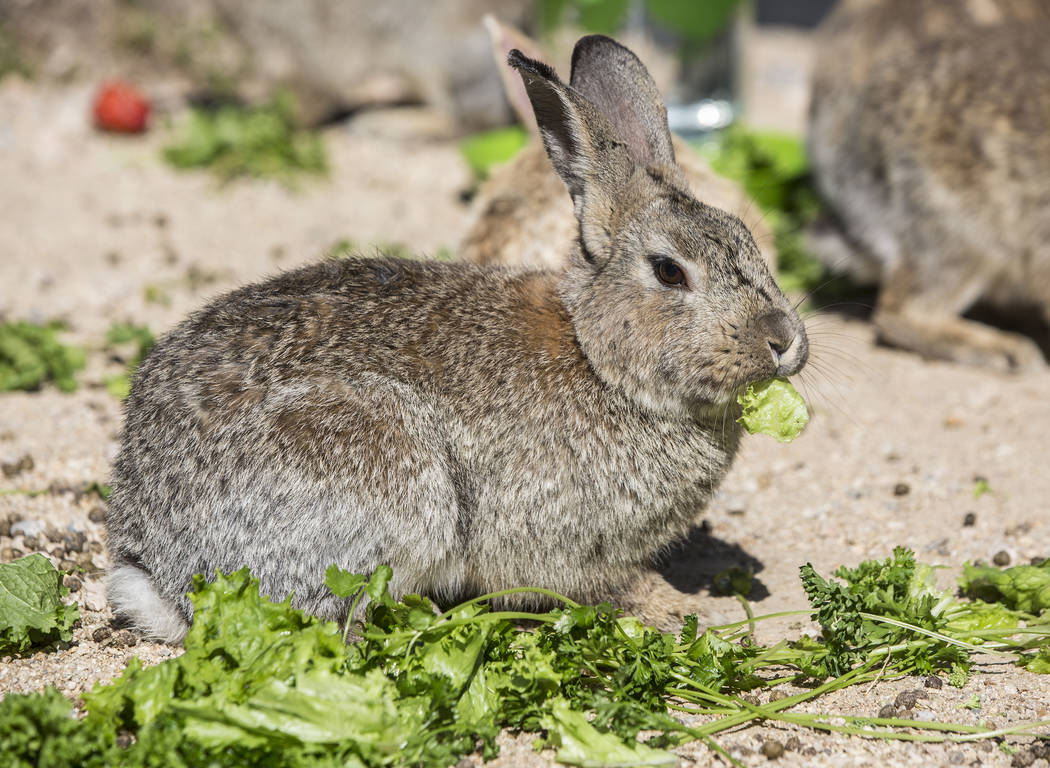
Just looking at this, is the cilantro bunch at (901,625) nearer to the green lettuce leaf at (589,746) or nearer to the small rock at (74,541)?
the green lettuce leaf at (589,746)

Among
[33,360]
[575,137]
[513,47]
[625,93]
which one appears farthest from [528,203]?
[33,360]

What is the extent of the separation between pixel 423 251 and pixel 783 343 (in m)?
3.25

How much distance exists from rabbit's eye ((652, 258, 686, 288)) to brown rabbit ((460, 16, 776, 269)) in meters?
1.61

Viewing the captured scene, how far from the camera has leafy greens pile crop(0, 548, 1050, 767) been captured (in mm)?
3203

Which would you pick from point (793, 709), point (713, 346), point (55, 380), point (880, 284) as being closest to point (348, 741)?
point (793, 709)

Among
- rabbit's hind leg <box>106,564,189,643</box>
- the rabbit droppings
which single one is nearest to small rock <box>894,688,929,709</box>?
the rabbit droppings

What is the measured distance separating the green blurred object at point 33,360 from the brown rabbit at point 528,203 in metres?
2.33

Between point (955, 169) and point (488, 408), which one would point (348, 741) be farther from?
point (955, 169)

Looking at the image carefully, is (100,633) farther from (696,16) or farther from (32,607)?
(696,16)

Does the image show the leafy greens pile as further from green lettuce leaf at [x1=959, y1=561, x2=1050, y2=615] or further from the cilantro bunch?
green lettuce leaf at [x1=959, y1=561, x2=1050, y2=615]

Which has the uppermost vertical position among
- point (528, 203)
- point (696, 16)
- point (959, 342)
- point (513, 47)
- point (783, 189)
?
point (513, 47)

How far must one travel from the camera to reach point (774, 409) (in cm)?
395

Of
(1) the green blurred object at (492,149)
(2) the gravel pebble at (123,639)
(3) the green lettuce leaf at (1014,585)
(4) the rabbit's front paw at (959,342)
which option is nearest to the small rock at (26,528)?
(2) the gravel pebble at (123,639)

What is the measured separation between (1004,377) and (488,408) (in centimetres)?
448
